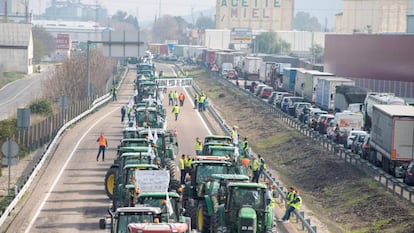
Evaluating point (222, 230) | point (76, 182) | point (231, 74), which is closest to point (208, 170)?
point (222, 230)

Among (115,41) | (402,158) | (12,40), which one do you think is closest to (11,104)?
(115,41)

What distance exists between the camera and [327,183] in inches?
1822

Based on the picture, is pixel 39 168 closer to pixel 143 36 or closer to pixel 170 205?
pixel 170 205

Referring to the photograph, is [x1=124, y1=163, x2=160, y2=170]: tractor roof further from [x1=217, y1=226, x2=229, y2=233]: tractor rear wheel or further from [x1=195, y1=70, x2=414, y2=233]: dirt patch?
[x1=195, y1=70, x2=414, y2=233]: dirt patch

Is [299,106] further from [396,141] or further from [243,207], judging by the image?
[243,207]

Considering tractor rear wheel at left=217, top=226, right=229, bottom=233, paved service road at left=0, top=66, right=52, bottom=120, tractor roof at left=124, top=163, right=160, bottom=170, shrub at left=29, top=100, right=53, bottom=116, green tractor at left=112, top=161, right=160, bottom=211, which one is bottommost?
paved service road at left=0, top=66, right=52, bottom=120

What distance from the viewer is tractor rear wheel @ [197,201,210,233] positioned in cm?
2903

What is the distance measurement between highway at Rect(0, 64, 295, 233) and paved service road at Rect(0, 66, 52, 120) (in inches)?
972

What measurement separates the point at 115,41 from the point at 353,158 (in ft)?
125

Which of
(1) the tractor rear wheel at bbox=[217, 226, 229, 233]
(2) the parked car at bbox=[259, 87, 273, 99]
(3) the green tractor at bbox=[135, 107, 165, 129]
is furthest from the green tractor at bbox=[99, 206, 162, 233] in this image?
(2) the parked car at bbox=[259, 87, 273, 99]

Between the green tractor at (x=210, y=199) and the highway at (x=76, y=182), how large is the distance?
377 cm

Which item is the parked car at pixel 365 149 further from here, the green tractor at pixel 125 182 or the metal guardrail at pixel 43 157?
the green tractor at pixel 125 182

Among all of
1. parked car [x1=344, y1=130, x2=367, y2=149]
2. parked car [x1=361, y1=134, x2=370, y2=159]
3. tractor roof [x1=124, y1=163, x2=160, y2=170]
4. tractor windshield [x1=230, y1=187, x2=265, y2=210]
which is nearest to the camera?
tractor windshield [x1=230, y1=187, x2=265, y2=210]

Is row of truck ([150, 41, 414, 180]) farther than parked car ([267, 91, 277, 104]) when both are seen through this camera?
No
